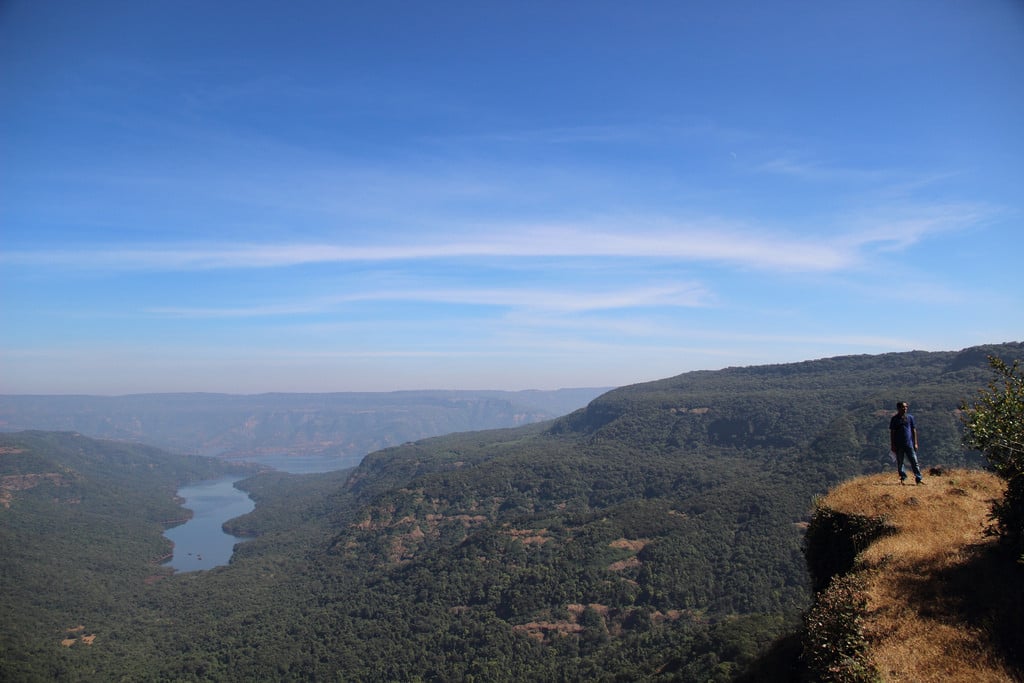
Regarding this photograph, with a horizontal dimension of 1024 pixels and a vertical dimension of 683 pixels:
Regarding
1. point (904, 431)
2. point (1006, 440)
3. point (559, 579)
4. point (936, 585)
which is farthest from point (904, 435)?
point (559, 579)

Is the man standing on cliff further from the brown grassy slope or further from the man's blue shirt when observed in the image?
the brown grassy slope

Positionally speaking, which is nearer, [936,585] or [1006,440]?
[936,585]

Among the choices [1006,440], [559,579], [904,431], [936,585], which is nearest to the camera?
[936,585]

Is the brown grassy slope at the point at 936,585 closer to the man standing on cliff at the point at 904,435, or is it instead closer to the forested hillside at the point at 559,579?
the man standing on cliff at the point at 904,435

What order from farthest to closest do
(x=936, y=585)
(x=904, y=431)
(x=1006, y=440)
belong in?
→ (x=904, y=431), (x=1006, y=440), (x=936, y=585)

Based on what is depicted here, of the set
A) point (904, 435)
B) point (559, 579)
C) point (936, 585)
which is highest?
point (904, 435)

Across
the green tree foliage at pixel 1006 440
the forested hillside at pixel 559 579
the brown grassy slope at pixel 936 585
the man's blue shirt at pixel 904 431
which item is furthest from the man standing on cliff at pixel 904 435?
the forested hillside at pixel 559 579

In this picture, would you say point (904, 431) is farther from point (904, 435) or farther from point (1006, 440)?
point (1006, 440)
